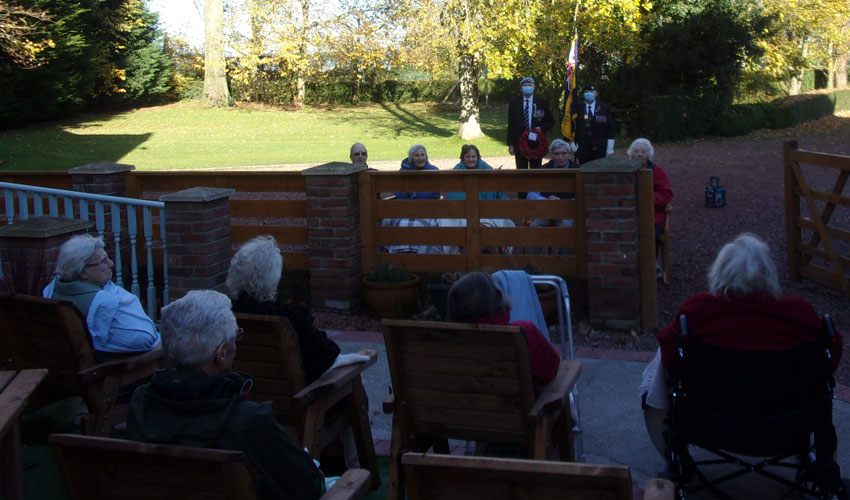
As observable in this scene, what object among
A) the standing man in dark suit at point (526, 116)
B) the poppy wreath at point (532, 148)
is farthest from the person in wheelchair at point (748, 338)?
the standing man in dark suit at point (526, 116)

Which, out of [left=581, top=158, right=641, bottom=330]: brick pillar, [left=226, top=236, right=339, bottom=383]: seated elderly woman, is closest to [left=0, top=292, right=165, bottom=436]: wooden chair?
Result: [left=226, top=236, right=339, bottom=383]: seated elderly woman

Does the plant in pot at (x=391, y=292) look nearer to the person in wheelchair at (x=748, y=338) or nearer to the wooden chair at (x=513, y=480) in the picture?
the person in wheelchair at (x=748, y=338)

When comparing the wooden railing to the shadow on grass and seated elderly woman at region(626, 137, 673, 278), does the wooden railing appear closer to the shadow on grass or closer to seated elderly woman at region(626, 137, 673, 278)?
seated elderly woman at region(626, 137, 673, 278)

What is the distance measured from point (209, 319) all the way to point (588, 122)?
8.86 m

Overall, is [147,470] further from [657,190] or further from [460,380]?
[657,190]

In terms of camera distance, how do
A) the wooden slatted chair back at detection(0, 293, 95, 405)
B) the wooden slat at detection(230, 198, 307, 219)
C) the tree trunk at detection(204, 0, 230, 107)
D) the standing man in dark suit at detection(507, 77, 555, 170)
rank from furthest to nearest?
the tree trunk at detection(204, 0, 230, 107) → the standing man in dark suit at detection(507, 77, 555, 170) → the wooden slat at detection(230, 198, 307, 219) → the wooden slatted chair back at detection(0, 293, 95, 405)

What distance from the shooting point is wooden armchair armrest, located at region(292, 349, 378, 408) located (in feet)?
10.6

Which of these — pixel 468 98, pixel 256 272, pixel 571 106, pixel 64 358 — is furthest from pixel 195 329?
pixel 468 98

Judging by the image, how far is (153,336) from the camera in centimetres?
407

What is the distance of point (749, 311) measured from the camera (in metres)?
3.07

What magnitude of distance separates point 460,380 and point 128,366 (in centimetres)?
162

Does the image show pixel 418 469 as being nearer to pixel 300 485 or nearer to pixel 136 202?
pixel 300 485

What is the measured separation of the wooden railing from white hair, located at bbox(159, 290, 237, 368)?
4.25 m

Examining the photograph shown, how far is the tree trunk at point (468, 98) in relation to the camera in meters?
24.1
